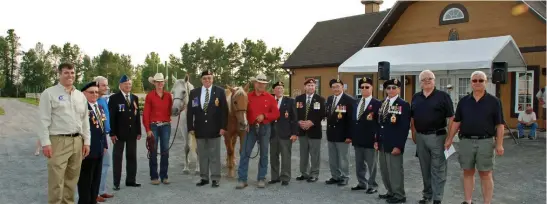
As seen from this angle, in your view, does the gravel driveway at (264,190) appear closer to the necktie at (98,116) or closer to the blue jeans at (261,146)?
the blue jeans at (261,146)

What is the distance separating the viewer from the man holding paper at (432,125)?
521 cm

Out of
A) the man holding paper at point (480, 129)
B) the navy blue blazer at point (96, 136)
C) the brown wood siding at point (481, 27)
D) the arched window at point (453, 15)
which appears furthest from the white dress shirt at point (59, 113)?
the arched window at point (453, 15)

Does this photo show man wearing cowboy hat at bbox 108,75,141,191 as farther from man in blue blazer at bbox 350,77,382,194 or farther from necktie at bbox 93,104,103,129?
man in blue blazer at bbox 350,77,382,194

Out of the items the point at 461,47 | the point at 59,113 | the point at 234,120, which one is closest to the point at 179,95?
the point at 234,120

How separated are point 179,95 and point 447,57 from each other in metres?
9.90

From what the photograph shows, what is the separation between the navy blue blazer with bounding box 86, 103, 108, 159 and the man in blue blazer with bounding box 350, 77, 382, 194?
346cm

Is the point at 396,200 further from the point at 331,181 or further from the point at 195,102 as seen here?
the point at 195,102

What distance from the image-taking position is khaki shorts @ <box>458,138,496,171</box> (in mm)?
4922

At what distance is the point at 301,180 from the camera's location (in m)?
7.06

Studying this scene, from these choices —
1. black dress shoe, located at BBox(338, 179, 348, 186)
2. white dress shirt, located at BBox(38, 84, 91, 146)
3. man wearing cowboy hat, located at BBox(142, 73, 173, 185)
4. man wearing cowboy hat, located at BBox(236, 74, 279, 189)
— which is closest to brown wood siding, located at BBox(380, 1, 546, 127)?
black dress shoe, located at BBox(338, 179, 348, 186)

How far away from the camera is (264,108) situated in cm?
649

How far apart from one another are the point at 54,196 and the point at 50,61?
8302 centimetres

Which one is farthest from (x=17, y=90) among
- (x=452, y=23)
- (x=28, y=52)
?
(x=452, y=23)

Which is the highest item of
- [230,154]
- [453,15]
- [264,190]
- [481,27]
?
[453,15]
